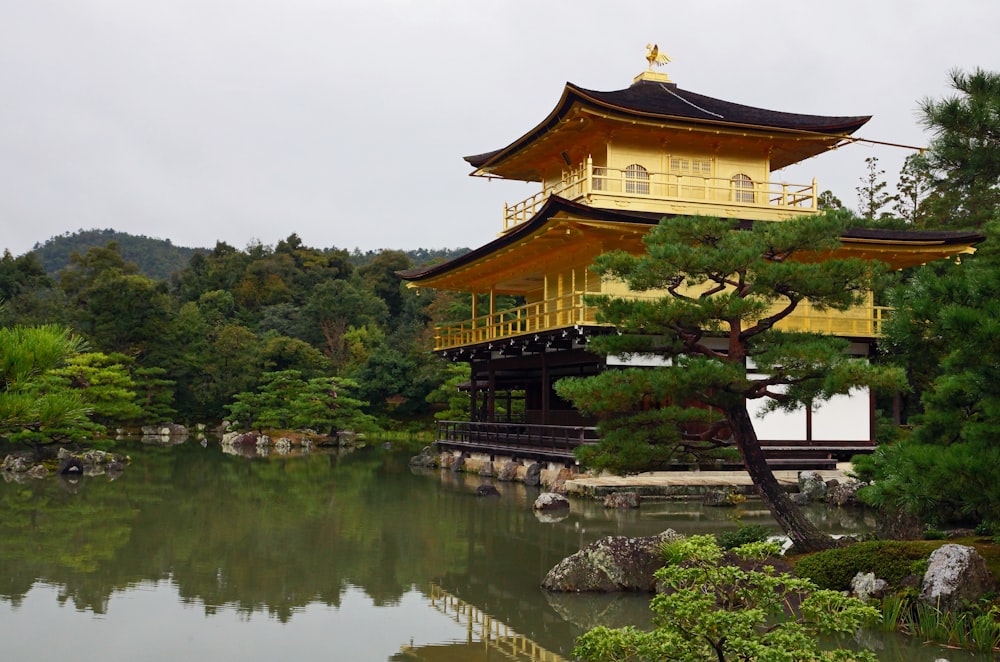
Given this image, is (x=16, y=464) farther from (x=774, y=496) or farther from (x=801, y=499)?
(x=774, y=496)

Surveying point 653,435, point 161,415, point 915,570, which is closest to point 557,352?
point 653,435

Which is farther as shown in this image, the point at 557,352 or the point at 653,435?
the point at 557,352

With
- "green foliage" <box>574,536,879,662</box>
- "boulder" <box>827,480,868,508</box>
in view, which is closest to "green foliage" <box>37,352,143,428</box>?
"boulder" <box>827,480,868,508</box>

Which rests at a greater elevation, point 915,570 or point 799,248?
point 799,248

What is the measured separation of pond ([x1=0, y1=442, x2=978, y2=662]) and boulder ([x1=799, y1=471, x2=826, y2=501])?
57.1 inches

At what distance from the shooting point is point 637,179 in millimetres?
20703

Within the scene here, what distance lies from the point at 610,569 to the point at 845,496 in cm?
868

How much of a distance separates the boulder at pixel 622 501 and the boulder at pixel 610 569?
20.1 ft

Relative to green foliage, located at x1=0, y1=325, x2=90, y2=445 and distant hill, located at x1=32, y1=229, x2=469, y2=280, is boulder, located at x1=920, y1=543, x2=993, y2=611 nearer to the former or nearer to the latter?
green foliage, located at x1=0, y1=325, x2=90, y2=445

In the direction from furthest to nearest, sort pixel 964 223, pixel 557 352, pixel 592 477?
pixel 964 223
pixel 557 352
pixel 592 477

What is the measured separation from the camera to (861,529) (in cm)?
1312

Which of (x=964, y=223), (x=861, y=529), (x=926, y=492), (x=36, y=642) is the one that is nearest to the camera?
(x=926, y=492)

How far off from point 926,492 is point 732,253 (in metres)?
3.51

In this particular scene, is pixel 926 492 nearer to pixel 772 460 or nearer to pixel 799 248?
pixel 799 248
